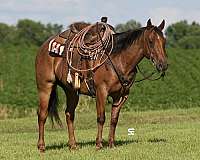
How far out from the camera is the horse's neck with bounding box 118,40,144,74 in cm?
1149

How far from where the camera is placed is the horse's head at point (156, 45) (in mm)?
11008

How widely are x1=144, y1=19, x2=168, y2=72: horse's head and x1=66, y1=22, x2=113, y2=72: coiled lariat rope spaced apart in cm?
86

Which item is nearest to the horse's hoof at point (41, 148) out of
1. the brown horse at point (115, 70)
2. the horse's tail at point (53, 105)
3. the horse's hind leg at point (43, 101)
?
the brown horse at point (115, 70)

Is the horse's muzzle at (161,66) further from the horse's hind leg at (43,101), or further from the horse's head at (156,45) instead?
the horse's hind leg at (43,101)

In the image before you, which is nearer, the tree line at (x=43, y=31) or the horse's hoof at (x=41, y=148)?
the horse's hoof at (x=41, y=148)

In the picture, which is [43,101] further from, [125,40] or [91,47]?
[125,40]

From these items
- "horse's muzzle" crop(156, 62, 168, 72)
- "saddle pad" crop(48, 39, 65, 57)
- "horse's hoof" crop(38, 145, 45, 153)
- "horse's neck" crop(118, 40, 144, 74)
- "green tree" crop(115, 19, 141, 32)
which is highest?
"green tree" crop(115, 19, 141, 32)

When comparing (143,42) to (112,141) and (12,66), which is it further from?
(12,66)

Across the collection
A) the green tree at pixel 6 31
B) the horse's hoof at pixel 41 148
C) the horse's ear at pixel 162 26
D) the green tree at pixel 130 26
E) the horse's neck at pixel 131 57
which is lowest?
the horse's hoof at pixel 41 148

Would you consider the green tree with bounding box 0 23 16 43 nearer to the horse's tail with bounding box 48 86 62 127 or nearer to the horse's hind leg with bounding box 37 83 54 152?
the horse's tail with bounding box 48 86 62 127

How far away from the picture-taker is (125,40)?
1170 cm

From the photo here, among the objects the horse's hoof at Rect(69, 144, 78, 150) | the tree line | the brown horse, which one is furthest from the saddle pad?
the tree line

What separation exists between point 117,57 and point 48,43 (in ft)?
6.06

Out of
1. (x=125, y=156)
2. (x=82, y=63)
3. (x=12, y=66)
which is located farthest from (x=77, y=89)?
(x=12, y=66)
